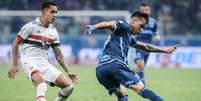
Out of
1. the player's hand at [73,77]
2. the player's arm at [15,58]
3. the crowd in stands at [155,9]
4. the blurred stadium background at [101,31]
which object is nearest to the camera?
the player's arm at [15,58]

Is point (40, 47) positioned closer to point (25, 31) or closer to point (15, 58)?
point (25, 31)

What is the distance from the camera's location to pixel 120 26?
442 inches

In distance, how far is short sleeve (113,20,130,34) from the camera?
1114cm

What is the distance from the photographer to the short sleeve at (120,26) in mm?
11141

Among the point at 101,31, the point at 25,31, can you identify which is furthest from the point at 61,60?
the point at 101,31

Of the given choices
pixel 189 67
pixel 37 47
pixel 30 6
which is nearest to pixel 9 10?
pixel 30 6

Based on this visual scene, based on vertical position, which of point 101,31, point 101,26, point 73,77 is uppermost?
point 101,26

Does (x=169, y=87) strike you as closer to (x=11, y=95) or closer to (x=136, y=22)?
(x=11, y=95)

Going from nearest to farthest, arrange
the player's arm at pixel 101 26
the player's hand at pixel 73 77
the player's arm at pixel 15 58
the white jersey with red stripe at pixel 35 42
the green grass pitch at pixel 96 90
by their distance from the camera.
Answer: the player's arm at pixel 101 26 < the player's arm at pixel 15 58 < the white jersey with red stripe at pixel 35 42 < the player's hand at pixel 73 77 < the green grass pitch at pixel 96 90

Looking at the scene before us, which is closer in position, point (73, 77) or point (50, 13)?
point (50, 13)

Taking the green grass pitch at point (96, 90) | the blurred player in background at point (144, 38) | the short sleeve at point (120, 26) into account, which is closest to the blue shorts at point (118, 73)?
the short sleeve at point (120, 26)

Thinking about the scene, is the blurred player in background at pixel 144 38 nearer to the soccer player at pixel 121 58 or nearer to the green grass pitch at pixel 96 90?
the green grass pitch at pixel 96 90

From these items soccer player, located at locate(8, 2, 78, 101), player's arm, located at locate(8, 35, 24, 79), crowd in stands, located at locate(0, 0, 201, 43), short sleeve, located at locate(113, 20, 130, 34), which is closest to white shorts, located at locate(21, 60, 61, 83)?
soccer player, located at locate(8, 2, 78, 101)

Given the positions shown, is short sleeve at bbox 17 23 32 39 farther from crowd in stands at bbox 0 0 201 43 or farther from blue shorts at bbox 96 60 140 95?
crowd in stands at bbox 0 0 201 43
